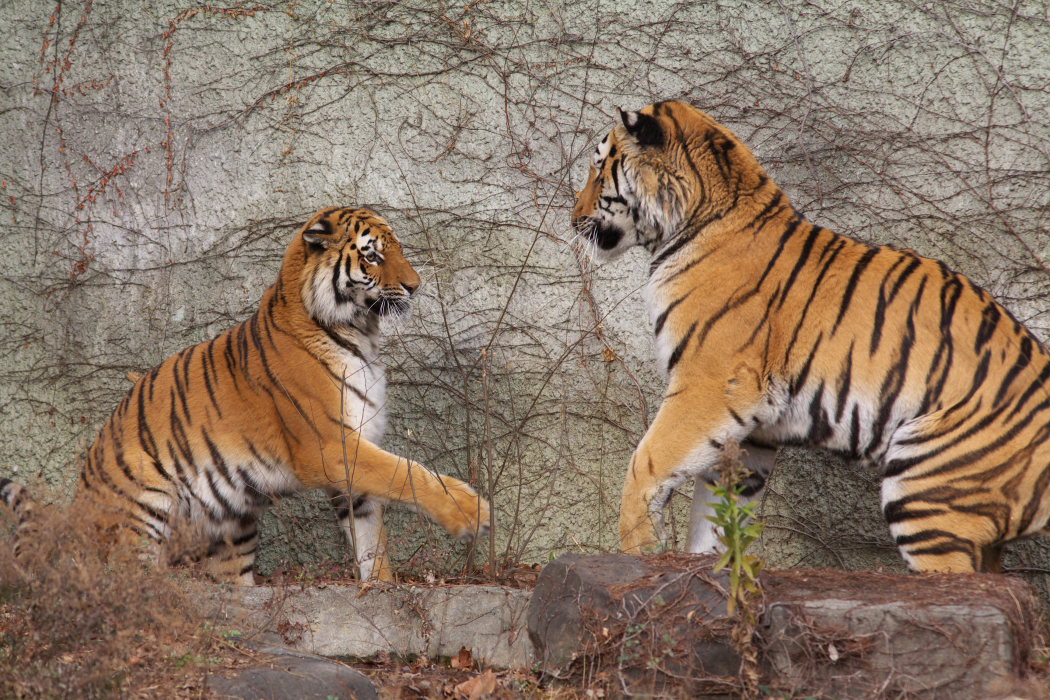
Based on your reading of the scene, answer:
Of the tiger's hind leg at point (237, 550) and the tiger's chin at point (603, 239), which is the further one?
the tiger's hind leg at point (237, 550)

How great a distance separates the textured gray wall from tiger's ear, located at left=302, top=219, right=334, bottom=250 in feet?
2.87

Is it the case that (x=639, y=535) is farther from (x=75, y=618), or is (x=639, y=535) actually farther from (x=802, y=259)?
(x=75, y=618)

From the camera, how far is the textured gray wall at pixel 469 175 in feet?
18.1

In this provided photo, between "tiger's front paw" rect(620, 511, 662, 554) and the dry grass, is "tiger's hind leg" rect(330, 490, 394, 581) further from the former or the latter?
the dry grass

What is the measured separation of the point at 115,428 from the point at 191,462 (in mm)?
433

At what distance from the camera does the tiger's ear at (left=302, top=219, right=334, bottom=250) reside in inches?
193

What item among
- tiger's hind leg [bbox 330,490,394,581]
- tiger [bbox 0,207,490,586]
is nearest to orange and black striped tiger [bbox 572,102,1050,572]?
tiger [bbox 0,207,490,586]

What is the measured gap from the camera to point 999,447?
Result: 3.84 meters

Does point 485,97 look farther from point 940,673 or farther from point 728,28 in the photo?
point 940,673

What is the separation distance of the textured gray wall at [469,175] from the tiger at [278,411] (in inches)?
30.0

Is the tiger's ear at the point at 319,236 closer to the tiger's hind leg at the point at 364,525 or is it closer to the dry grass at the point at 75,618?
the tiger's hind leg at the point at 364,525

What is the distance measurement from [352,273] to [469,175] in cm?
129

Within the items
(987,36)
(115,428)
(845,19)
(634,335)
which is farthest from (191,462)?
(987,36)

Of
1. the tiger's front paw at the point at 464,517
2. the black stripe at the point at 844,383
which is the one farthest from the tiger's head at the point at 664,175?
the tiger's front paw at the point at 464,517
